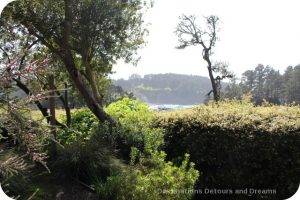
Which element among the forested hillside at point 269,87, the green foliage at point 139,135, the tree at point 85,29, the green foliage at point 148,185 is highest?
the tree at point 85,29

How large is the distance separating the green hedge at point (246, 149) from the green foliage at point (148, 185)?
0.70 meters

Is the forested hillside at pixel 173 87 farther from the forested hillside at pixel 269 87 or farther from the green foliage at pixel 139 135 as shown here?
the green foliage at pixel 139 135

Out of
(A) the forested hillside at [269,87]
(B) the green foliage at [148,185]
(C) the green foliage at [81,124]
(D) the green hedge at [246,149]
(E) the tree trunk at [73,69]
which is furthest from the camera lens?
(A) the forested hillside at [269,87]

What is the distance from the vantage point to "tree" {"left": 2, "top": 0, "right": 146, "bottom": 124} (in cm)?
850

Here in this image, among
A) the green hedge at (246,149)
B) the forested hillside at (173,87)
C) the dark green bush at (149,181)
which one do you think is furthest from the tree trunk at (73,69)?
the forested hillside at (173,87)

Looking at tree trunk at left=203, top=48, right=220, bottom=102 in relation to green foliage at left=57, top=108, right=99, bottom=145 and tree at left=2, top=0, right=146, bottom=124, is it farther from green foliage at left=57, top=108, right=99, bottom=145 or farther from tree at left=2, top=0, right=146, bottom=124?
green foliage at left=57, top=108, right=99, bottom=145

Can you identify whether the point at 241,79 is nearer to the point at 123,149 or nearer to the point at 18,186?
the point at 123,149

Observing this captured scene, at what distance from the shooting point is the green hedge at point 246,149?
570cm

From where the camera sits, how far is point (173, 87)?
11789 mm

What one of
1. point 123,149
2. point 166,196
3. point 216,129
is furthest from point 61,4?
point 166,196

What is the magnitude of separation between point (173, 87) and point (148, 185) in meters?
6.77

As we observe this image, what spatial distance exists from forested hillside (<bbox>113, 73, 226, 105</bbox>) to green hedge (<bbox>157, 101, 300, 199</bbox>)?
4.41 metres

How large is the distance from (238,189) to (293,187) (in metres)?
0.83

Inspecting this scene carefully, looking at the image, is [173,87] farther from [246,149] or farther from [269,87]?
[269,87]
